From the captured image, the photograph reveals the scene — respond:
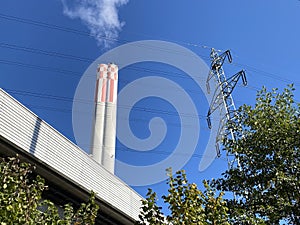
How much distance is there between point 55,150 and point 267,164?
642cm

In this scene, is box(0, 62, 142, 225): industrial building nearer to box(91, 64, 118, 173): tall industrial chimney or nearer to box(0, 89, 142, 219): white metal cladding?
box(0, 89, 142, 219): white metal cladding

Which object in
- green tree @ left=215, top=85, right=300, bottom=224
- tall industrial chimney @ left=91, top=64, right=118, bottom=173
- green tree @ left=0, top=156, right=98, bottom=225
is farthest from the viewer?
tall industrial chimney @ left=91, top=64, right=118, bottom=173

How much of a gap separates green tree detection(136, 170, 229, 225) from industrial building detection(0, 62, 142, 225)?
Answer: 2088 mm

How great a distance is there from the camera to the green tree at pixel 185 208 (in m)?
5.32

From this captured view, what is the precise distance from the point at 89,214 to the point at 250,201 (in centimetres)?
471

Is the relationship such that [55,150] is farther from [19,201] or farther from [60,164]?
[19,201]

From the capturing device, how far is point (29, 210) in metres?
4.69

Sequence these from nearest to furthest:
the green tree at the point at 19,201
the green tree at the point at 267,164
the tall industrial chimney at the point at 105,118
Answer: the green tree at the point at 19,201
the green tree at the point at 267,164
the tall industrial chimney at the point at 105,118

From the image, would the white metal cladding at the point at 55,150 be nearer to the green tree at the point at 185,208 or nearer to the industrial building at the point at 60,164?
the industrial building at the point at 60,164

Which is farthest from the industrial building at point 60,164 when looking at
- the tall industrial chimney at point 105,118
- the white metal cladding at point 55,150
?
the tall industrial chimney at point 105,118

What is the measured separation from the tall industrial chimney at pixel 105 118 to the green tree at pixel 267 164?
27074mm

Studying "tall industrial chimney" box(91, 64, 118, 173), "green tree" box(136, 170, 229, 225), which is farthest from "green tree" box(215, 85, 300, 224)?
"tall industrial chimney" box(91, 64, 118, 173)

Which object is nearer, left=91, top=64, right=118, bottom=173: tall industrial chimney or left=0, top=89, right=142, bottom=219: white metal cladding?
left=0, top=89, right=142, bottom=219: white metal cladding

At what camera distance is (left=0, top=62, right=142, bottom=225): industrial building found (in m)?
9.52
